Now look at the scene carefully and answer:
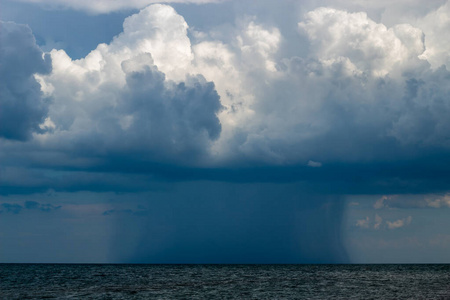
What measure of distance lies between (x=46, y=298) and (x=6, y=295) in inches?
519

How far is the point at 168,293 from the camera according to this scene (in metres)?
107

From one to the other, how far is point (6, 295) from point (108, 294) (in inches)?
793

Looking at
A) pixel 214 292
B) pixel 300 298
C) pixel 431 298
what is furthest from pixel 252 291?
pixel 431 298

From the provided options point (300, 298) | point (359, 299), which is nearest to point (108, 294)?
point (300, 298)

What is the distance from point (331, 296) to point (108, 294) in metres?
43.4

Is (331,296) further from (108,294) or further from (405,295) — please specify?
(108,294)

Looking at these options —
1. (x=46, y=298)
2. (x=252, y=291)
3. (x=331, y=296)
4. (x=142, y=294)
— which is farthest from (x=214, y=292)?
(x=46, y=298)

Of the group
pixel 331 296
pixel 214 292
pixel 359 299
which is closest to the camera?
pixel 359 299

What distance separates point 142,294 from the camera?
104m

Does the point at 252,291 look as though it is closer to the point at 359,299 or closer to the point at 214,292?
the point at 214,292

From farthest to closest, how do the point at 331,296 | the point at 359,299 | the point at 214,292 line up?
the point at 214,292
the point at 331,296
the point at 359,299

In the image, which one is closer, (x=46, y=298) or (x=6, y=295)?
(x=46, y=298)

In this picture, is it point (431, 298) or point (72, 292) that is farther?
point (72, 292)

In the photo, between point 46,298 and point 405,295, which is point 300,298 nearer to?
point 405,295
